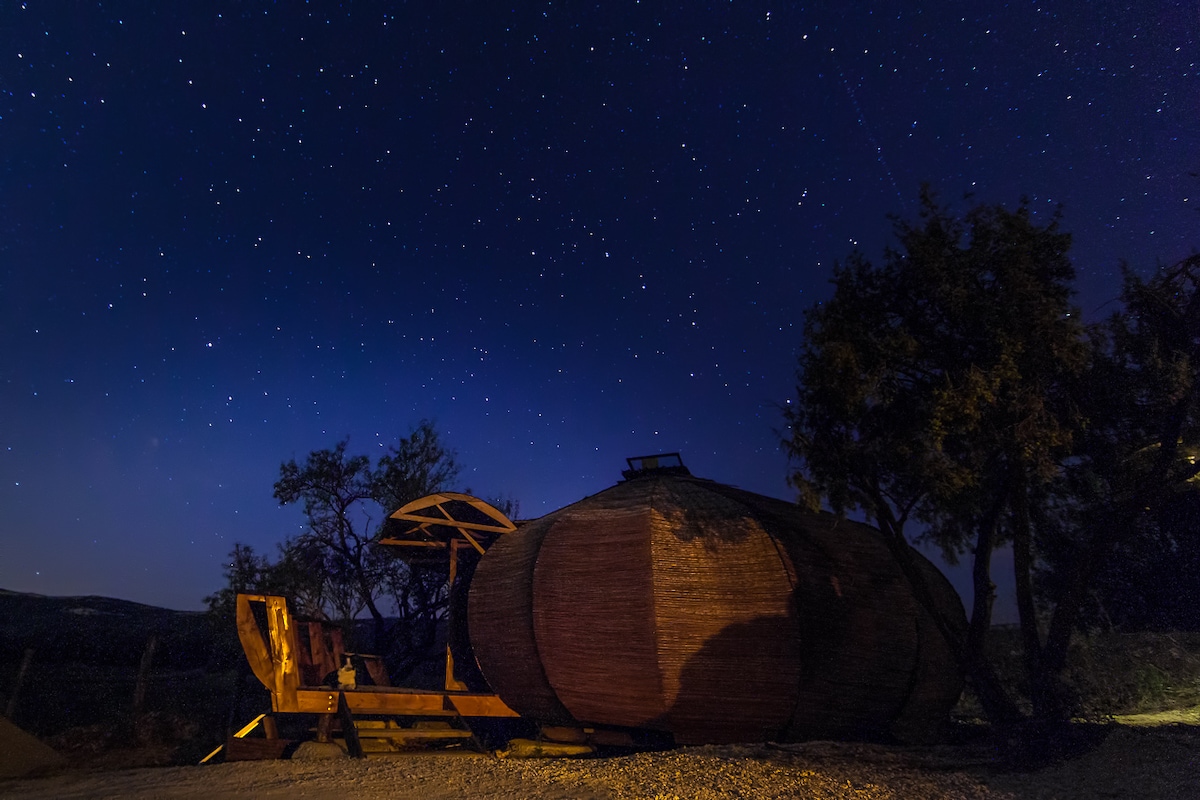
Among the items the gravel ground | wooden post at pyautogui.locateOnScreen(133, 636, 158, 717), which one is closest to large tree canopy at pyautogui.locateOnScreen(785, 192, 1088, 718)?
the gravel ground

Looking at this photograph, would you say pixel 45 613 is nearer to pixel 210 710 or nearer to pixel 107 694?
pixel 107 694

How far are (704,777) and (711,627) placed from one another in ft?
9.50

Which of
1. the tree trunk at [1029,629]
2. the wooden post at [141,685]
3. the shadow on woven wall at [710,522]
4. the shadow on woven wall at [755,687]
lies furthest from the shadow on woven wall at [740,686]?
the wooden post at [141,685]

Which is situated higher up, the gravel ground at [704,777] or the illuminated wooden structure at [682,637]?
the illuminated wooden structure at [682,637]

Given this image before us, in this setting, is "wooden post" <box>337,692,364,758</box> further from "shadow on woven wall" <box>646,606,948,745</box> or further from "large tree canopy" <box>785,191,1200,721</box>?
"large tree canopy" <box>785,191,1200,721</box>

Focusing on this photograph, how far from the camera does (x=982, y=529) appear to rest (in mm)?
10711

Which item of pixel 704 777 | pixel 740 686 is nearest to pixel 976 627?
pixel 740 686

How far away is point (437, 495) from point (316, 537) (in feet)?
20.4

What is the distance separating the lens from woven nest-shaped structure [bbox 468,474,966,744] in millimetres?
9961

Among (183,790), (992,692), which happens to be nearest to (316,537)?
(183,790)

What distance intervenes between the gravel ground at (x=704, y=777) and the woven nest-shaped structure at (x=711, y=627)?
1232mm

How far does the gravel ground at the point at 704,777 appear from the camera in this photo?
6.88 metres

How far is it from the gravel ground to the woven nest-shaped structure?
1232 mm

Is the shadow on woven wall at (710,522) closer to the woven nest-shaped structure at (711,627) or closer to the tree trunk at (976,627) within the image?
the woven nest-shaped structure at (711,627)
